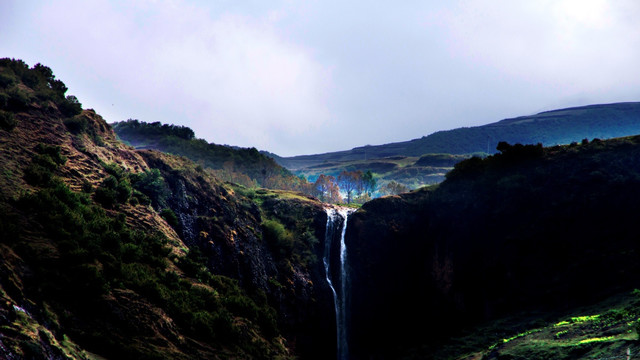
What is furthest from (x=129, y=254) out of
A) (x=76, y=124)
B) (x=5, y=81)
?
(x=5, y=81)

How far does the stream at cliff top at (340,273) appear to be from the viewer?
60.0 metres

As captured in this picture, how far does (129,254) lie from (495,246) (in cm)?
4693

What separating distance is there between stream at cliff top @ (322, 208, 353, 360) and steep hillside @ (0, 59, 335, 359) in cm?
163

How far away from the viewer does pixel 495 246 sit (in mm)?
58750

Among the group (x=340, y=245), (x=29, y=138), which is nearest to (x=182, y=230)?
(x=29, y=138)

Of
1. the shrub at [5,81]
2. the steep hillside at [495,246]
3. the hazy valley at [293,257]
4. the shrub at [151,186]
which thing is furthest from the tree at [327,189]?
the shrub at [5,81]

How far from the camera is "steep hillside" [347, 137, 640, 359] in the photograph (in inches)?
1978

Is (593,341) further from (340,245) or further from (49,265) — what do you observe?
(340,245)

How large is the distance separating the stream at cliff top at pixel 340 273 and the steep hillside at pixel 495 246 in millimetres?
1610

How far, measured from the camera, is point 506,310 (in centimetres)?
5331

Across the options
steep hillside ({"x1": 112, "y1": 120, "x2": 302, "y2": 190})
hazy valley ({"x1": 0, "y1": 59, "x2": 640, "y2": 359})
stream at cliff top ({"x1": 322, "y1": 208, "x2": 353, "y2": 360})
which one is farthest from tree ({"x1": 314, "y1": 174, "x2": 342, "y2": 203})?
stream at cliff top ({"x1": 322, "y1": 208, "x2": 353, "y2": 360})

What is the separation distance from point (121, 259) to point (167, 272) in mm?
4954

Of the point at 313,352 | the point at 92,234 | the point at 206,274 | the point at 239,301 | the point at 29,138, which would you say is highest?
the point at 29,138

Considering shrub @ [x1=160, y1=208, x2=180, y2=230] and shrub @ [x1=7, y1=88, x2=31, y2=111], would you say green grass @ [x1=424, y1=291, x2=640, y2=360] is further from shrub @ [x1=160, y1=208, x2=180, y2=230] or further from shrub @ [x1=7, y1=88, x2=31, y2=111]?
shrub @ [x1=7, y1=88, x2=31, y2=111]
